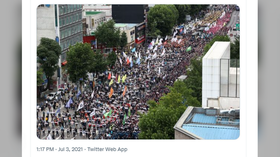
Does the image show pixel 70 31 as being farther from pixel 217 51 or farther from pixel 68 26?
pixel 217 51

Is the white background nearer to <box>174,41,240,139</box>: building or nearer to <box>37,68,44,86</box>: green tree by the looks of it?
<box>174,41,240,139</box>: building

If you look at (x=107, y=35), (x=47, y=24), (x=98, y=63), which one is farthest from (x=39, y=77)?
(x=107, y=35)

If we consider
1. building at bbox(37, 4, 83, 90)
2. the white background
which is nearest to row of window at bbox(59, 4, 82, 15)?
building at bbox(37, 4, 83, 90)

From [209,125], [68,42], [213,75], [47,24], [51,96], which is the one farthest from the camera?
[68,42]

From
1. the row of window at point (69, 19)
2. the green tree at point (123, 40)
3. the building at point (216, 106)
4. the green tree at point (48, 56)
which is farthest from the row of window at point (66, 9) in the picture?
the building at point (216, 106)

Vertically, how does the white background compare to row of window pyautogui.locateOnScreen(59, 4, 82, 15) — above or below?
below

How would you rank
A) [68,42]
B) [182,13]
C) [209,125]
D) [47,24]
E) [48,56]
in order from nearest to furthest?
[209,125] < [48,56] < [47,24] < [68,42] < [182,13]
